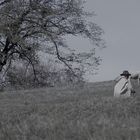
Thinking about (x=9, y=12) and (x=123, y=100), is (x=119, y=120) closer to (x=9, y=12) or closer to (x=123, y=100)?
(x=123, y=100)

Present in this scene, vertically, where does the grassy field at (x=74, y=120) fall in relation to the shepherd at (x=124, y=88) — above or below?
below

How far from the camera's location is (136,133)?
1063 centimetres

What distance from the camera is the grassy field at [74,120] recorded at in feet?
36.8

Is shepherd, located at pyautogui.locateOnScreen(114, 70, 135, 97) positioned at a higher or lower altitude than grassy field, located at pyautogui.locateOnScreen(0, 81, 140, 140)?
higher

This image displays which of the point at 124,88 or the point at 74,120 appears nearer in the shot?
the point at 74,120

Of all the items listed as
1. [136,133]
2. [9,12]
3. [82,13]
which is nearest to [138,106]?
[136,133]

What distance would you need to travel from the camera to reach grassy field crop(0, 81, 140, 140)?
36.8 ft

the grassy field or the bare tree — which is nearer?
the grassy field

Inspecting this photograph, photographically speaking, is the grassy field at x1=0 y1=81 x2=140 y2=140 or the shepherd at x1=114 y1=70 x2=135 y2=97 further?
the shepherd at x1=114 y1=70 x2=135 y2=97

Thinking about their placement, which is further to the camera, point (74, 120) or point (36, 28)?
point (36, 28)

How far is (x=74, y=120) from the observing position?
13.5 m

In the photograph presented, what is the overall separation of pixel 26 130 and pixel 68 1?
2684cm

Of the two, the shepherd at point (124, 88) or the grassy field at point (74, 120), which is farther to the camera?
the shepherd at point (124, 88)

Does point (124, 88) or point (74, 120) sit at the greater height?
point (124, 88)
